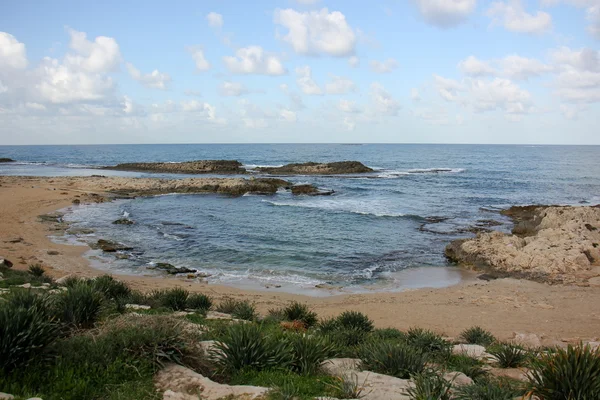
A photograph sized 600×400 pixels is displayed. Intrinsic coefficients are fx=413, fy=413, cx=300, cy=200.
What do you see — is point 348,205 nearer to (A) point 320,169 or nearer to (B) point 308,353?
(A) point 320,169

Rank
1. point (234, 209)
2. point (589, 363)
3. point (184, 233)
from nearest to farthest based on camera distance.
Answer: point (589, 363), point (184, 233), point (234, 209)

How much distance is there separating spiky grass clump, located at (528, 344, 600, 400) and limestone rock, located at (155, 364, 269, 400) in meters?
3.15

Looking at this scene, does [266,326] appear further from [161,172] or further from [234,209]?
[161,172]

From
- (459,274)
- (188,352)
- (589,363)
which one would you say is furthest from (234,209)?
(589,363)

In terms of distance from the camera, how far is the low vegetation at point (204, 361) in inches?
181

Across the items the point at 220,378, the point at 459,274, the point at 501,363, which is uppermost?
the point at 220,378

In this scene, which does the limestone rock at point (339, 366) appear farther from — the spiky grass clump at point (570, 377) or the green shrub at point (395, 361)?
the spiky grass clump at point (570, 377)

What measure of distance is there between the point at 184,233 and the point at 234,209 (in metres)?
8.43

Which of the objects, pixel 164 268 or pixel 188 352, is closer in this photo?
pixel 188 352

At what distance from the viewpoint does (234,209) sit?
105 ft

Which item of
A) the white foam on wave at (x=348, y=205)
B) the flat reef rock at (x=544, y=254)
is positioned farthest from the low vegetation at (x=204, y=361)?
the white foam on wave at (x=348, y=205)

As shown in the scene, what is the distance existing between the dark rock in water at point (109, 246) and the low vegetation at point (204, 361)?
530 inches

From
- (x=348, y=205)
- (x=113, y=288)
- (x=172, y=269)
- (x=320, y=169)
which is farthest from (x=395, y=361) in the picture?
(x=320, y=169)

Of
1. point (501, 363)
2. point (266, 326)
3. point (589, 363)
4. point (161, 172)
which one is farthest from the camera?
point (161, 172)
